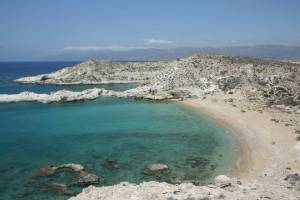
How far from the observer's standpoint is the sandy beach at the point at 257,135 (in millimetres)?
16562

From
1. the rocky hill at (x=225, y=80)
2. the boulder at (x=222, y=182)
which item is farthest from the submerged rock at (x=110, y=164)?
the rocky hill at (x=225, y=80)

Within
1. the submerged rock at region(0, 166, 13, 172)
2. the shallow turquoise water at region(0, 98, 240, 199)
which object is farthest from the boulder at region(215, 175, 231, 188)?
the submerged rock at region(0, 166, 13, 172)

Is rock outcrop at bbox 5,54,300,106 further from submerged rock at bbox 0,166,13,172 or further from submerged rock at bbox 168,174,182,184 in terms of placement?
submerged rock at bbox 0,166,13,172

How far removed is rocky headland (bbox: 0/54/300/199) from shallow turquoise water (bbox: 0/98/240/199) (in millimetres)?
2000

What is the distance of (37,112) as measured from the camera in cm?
3356

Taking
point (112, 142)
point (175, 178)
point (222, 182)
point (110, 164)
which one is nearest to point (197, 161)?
point (175, 178)

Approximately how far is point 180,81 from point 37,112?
77.5ft

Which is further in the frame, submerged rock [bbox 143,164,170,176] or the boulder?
submerged rock [bbox 143,164,170,176]

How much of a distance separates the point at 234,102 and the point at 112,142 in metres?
20.0

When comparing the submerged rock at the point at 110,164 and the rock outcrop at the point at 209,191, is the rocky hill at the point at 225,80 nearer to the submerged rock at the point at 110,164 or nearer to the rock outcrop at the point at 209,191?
the rock outcrop at the point at 209,191

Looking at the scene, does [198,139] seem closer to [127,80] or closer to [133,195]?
[133,195]

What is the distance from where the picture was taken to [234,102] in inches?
1374

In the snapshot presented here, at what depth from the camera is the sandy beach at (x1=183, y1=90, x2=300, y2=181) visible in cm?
1656

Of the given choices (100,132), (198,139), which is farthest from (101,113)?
(198,139)
